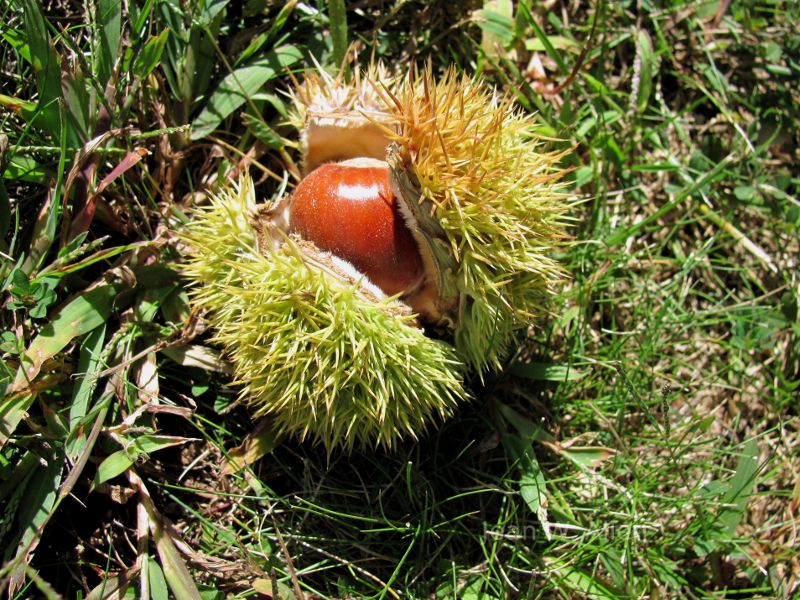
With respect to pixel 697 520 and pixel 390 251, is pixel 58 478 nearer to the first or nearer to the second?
pixel 390 251

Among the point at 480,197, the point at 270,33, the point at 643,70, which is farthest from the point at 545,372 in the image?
the point at 270,33

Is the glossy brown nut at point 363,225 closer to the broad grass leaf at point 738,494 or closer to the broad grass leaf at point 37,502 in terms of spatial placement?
the broad grass leaf at point 37,502

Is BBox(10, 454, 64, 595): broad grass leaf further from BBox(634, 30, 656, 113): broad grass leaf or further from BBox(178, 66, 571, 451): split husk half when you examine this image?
BBox(634, 30, 656, 113): broad grass leaf

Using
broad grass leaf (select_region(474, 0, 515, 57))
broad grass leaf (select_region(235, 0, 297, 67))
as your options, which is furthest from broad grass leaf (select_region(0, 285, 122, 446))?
broad grass leaf (select_region(474, 0, 515, 57))

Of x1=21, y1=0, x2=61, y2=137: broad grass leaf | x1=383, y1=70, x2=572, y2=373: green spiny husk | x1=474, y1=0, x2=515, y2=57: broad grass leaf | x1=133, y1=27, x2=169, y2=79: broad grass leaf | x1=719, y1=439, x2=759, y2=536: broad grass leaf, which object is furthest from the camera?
x1=474, y1=0, x2=515, y2=57: broad grass leaf

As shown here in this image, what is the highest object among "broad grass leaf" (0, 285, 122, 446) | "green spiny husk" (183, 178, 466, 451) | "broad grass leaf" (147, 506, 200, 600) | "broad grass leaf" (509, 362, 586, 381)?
"green spiny husk" (183, 178, 466, 451)

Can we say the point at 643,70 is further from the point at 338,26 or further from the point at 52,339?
the point at 52,339
